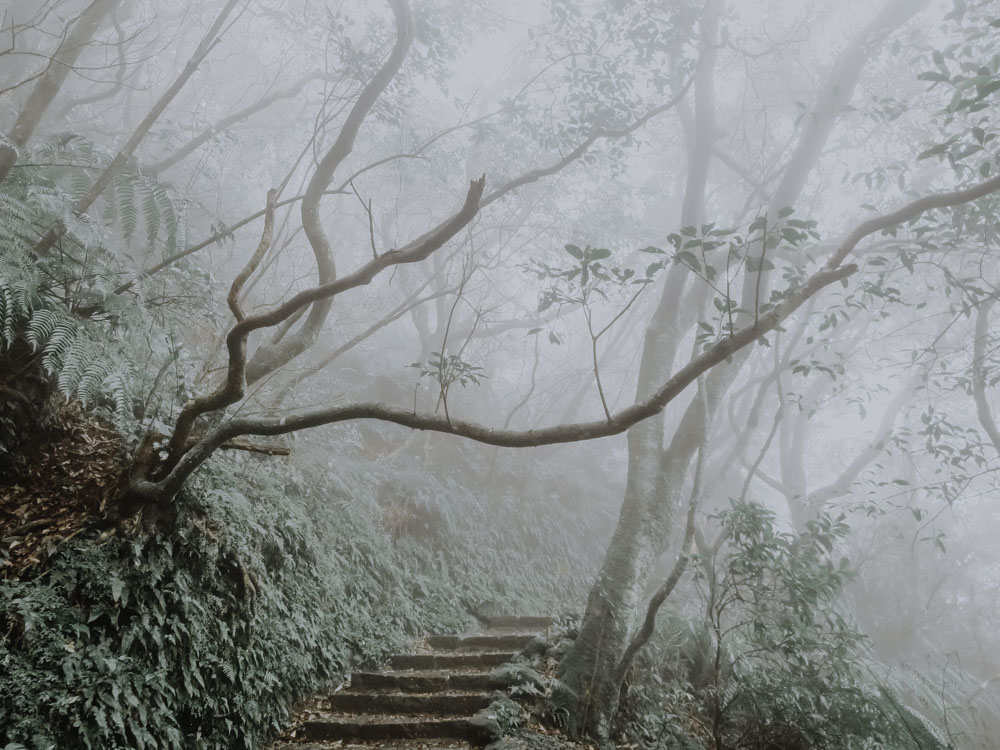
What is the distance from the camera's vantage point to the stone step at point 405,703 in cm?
509

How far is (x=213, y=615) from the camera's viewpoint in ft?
13.2

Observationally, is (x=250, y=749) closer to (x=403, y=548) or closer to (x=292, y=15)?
(x=403, y=548)

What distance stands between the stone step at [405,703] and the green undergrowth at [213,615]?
293 millimetres

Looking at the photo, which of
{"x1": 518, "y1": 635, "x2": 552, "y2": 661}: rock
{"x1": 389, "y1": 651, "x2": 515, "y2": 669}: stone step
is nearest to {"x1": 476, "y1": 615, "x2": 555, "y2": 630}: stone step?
{"x1": 518, "y1": 635, "x2": 552, "y2": 661}: rock

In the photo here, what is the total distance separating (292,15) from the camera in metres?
12.7

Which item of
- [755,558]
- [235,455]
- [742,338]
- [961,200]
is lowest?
[755,558]

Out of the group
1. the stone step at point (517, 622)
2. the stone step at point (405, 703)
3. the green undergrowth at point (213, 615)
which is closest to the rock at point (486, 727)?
the stone step at point (405, 703)

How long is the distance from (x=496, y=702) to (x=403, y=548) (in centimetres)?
351

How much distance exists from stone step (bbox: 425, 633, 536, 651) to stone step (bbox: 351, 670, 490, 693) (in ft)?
3.58

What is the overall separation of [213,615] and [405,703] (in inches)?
84.1

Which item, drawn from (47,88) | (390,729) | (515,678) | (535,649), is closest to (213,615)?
(390,729)

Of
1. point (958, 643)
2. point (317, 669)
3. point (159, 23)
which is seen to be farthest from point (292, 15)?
point (958, 643)

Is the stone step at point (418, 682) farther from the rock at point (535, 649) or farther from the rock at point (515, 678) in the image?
the rock at point (535, 649)

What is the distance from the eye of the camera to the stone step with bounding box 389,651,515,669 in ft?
20.0
